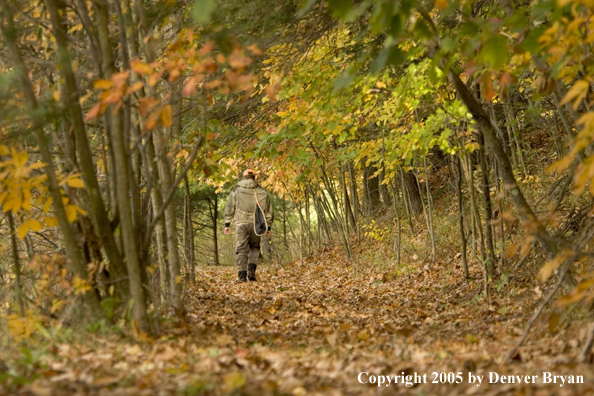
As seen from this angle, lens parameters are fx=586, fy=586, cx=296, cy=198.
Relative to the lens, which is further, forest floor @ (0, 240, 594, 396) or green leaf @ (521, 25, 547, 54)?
green leaf @ (521, 25, 547, 54)

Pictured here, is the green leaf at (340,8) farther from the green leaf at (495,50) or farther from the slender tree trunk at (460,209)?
the slender tree trunk at (460,209)

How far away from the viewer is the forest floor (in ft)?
10.2

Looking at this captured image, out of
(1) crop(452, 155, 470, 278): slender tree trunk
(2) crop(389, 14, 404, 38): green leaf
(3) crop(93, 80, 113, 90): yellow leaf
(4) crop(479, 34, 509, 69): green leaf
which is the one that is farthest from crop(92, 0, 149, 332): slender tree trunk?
(1) crop(452, 155, 470, 278): slender tree trunk

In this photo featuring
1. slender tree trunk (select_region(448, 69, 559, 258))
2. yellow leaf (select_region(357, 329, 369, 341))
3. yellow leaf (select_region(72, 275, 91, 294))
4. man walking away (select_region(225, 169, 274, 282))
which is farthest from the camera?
man walking away (select_region(225, 169, 274, 282))

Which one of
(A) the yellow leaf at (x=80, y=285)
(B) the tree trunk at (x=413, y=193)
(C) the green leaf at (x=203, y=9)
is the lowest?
(A) the yellow leaf at (x=80, y=285)

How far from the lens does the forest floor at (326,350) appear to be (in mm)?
3102

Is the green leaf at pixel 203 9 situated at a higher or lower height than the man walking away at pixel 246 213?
higher

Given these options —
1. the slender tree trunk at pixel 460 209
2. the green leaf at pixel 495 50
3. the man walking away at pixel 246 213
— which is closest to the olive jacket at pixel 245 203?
the man walking away at pixel 246 213

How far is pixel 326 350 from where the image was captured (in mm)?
4516

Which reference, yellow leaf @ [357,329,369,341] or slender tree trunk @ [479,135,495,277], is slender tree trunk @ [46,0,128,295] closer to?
yellow leaf @ [357,329,369,341]

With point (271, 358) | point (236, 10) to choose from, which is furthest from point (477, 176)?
point (271, 358)

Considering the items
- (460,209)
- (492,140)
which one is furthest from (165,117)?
(460,209)

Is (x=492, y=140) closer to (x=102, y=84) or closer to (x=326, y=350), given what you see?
(x=326, y=350)

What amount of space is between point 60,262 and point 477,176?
11577mm
